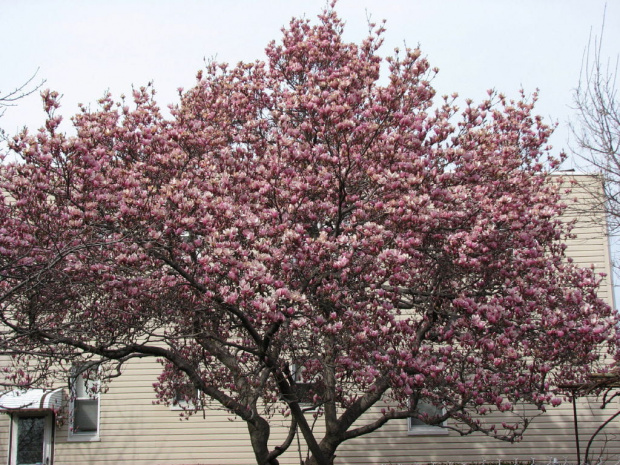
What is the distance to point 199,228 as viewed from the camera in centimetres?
731

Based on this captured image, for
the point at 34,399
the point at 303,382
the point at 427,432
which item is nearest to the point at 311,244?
the point at 303,382

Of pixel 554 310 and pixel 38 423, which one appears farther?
pixel 38 423

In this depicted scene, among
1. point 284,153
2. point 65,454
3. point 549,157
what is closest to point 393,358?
point 284,153

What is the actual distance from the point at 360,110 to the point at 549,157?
338 centimetres

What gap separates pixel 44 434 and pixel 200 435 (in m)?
3.29

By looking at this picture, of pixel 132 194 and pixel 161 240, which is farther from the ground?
pixel 132 194

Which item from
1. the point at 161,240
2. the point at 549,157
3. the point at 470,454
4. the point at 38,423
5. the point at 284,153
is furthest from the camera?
the point at 38,423

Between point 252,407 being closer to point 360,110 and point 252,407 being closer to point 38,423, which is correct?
point 360,110

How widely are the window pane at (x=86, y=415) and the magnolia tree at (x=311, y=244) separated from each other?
5.48 m

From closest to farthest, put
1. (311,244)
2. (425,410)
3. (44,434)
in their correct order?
(311,244)
(425,410)
(44,434)

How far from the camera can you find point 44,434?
1377cm

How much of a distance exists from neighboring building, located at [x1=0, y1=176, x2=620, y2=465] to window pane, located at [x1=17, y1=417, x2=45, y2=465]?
2 cm

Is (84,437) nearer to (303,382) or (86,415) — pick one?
(86,415)

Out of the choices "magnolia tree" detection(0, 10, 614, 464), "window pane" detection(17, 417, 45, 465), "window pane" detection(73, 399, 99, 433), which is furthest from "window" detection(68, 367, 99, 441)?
"magnolia tree" detection(0, 10, 614, 464)
